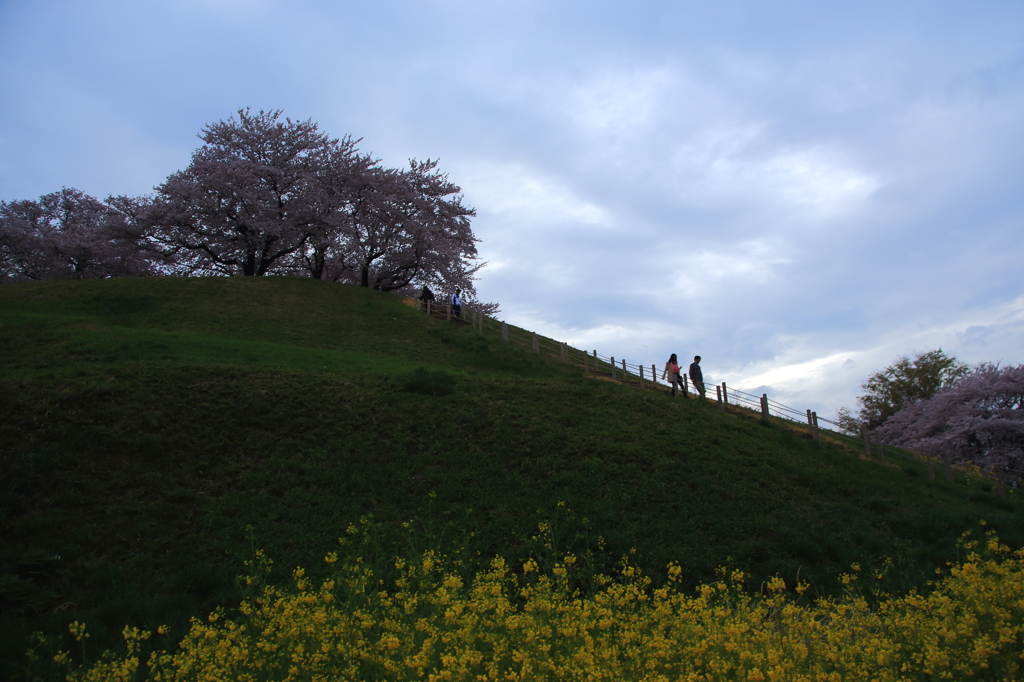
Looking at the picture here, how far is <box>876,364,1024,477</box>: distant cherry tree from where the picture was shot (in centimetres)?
2702

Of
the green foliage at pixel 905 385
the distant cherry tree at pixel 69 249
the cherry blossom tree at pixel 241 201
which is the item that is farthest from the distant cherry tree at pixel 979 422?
the distant cherry tree at pixel 69 249

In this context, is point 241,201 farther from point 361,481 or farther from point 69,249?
point 361,481

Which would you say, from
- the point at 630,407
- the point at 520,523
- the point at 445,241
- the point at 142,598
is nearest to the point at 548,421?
the point at 630,407

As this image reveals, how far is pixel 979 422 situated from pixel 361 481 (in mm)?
29581

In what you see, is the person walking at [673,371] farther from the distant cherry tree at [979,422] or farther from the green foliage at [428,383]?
the distant cherry tree at [979,422]

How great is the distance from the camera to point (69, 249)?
120 ft

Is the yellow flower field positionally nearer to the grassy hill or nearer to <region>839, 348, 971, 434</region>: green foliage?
the grassy hill

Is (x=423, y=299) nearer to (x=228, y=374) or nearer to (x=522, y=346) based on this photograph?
(x=522, y=346)

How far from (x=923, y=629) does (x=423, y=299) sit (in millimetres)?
29082

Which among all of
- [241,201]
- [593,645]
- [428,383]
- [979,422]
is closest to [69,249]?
[241,201]

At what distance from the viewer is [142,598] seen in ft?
25.3

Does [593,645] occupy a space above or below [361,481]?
below

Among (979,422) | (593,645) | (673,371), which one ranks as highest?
(673,371)

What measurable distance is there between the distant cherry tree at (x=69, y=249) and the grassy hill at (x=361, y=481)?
17.0 m
